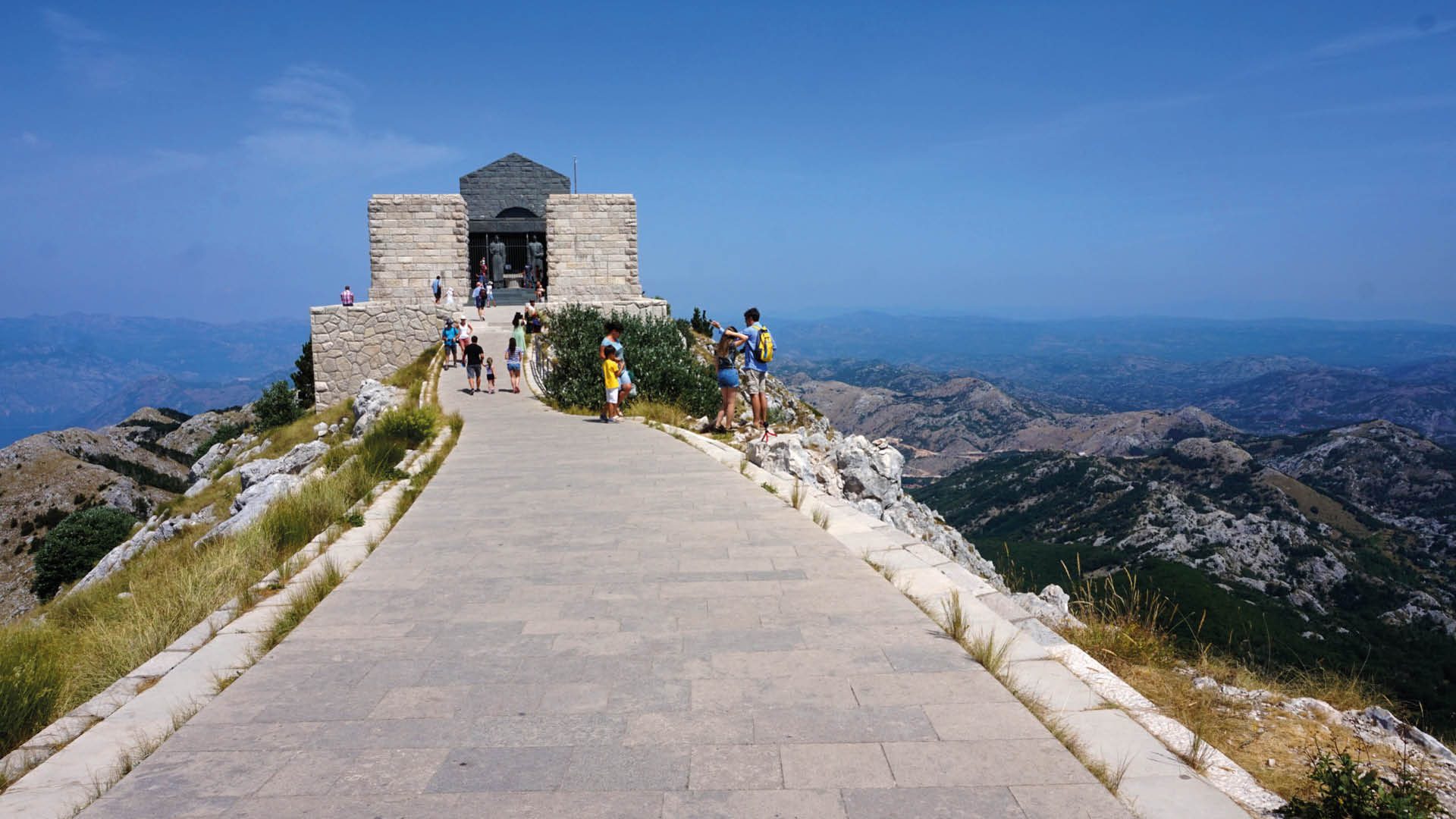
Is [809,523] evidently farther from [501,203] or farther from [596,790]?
[501,203]

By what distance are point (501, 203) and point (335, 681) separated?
3861 centimetres

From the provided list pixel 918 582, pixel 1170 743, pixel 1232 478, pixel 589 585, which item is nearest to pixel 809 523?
pixel 918 582

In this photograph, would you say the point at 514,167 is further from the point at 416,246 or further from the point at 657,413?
the point at 657,413

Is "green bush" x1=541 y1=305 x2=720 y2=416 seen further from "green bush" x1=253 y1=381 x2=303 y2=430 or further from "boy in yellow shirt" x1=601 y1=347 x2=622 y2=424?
"green bush" x1=253 y1=381 x2=303 y2=430

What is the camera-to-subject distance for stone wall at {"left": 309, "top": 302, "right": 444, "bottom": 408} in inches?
1004

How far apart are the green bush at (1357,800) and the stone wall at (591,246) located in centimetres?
2687

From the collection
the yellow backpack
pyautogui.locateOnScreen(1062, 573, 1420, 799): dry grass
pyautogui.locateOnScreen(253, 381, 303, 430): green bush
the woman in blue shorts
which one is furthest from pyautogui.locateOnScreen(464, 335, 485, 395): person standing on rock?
pyautogui.locateOnScreen(1062, 573, 1420, 799): dry grass

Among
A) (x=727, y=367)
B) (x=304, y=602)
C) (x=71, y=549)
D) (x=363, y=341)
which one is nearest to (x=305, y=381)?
(x=363, y=341)

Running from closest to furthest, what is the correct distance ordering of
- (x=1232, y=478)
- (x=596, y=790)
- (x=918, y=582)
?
(x=596, y=790) → (x=918, y=582) → (x=1232, y=478)

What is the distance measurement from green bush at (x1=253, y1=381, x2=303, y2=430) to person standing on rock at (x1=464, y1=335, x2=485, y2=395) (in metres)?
12.9

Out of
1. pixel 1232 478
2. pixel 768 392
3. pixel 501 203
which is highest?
pixel 501 203

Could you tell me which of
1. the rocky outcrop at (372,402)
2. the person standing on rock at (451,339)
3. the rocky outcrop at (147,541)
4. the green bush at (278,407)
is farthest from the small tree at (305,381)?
the rocky outcrop at (147,541)

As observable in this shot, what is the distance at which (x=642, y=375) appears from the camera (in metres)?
17.3

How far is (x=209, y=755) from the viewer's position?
3545 millimetres
